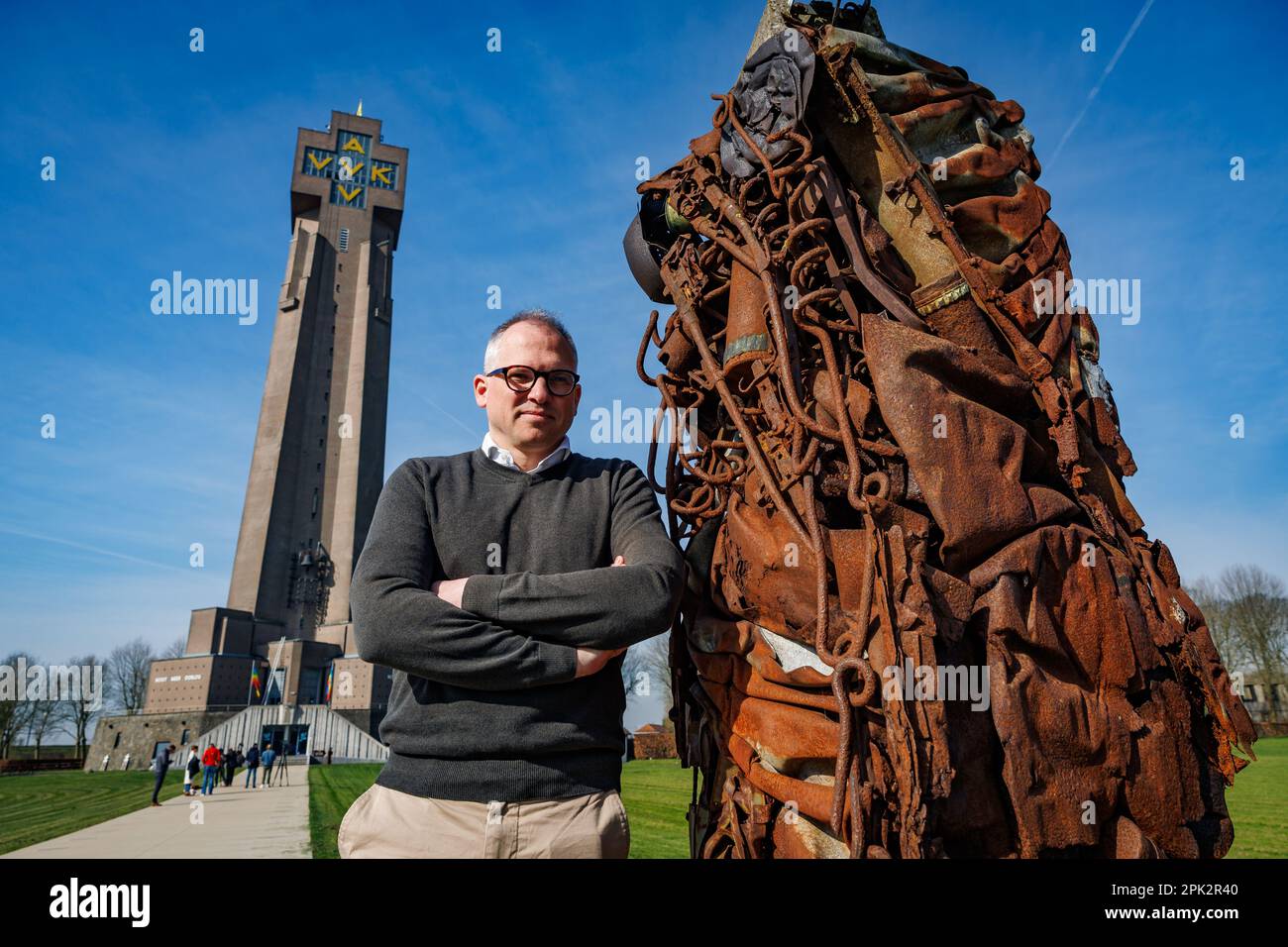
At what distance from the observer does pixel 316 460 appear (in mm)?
54344

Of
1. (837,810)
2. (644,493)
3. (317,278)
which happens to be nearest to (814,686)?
(837,810)

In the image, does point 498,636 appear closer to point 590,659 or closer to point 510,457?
point 590,659

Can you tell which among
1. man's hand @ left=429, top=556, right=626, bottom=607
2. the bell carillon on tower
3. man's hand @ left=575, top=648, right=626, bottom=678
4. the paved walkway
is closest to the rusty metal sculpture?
man's hand @ left=575, top=648, right=626, bottom=678

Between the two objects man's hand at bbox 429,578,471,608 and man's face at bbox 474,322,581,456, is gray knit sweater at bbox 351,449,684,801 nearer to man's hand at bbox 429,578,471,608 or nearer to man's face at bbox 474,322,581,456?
man's hand at bbox 429,578,471,608

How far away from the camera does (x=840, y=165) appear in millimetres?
3654

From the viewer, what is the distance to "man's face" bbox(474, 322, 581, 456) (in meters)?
2.57

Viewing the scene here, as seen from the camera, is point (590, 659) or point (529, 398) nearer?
point (590, 659)

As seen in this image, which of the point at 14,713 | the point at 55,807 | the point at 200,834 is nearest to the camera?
the point at 200,834

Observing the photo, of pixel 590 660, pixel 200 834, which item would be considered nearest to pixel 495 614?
pixel 590 660

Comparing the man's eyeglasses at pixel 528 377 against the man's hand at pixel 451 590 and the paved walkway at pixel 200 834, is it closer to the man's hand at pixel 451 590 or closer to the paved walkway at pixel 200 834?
the man's hand at pixel 451 590

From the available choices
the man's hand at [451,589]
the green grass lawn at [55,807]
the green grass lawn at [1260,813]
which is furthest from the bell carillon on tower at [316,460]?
the man's hand at [451,589]

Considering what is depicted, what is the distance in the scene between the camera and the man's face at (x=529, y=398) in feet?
8.43

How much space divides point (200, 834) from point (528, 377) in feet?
40.8
